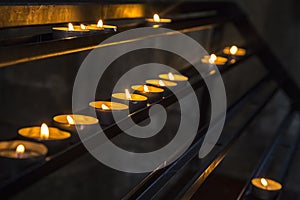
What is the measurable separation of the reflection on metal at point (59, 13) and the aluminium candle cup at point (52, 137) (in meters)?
0.32

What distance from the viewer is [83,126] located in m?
0.92

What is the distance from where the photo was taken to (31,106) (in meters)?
1.99

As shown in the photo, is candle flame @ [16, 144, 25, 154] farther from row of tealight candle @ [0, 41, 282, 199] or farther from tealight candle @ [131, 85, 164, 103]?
tealight candle @ [131, 85, 164, 103]

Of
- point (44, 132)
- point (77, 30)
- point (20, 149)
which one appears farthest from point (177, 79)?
point (20, 149)

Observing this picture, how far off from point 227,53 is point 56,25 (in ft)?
3.38

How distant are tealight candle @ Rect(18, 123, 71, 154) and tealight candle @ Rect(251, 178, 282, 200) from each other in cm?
81

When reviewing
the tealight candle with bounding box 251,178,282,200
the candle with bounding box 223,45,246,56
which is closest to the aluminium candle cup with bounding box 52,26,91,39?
the tealight candle with bounding box 251,178,282,200

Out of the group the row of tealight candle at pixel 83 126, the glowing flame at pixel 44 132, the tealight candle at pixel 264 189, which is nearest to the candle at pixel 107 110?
the row of tealight candle at pixel 83 126

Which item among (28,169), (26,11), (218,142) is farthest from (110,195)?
(28,169)

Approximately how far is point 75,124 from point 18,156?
22 centimetres

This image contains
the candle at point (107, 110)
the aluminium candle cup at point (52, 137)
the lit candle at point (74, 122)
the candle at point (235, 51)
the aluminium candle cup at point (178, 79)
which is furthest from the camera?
the candle at point (235, 51)

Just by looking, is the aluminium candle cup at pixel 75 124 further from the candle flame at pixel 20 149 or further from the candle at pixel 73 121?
the candle flame at pixel 20 149

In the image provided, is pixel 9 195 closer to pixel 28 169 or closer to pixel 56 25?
pixel 28 169

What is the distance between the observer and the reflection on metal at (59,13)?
3.55 ft
